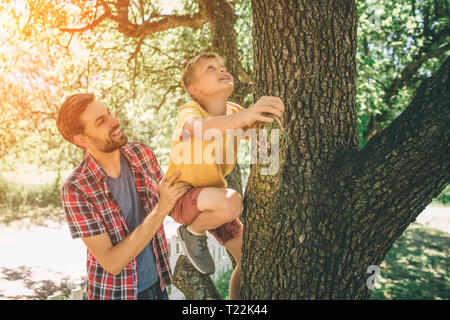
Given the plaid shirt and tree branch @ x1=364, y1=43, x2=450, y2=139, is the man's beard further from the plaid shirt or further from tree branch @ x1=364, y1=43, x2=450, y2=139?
tree branch @ x1=364, y1=43, x2=450, y2=139

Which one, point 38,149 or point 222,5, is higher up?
point 222,5

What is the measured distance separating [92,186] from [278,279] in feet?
4.26

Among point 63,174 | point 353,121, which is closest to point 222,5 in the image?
point 353,121

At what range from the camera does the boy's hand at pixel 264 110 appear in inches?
70.5

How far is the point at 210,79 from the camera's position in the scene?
8.13 feet

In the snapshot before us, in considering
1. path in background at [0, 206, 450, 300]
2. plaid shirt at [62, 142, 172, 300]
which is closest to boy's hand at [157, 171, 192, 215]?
plaid shirt at [62, 142, 172, 300]

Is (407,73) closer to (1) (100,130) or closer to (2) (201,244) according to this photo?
(2) (201,244)

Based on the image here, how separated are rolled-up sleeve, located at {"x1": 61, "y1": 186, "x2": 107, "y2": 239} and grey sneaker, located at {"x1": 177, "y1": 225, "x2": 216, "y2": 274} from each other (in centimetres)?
55

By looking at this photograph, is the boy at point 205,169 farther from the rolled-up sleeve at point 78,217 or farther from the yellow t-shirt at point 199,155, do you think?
the rolled-up sleeve at point 78,217

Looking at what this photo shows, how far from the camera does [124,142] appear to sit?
95.3 inches

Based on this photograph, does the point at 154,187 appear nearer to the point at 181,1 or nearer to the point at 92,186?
the point at 92,186

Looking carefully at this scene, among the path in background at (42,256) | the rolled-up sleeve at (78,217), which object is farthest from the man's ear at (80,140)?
→ the path in background at (42,256)

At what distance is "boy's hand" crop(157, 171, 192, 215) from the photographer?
230 cm

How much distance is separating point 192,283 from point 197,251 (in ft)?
0.95
